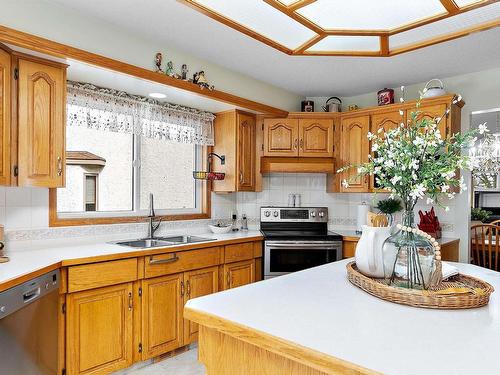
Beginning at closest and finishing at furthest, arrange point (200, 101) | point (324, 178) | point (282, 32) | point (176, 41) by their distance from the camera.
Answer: point (282, 32), point (176, 41), point (200, 101), point (324, 178)

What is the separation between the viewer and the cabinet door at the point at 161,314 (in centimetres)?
256

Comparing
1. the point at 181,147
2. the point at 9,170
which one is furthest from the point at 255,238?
the point at 9,170

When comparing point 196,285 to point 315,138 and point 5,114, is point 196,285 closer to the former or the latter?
point 5,114

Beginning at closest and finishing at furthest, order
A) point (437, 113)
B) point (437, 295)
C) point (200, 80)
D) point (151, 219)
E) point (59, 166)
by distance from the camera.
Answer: point (437, 295) → point (59, 166) → point (200, 80) → point (151, 219) → point (437, 113)

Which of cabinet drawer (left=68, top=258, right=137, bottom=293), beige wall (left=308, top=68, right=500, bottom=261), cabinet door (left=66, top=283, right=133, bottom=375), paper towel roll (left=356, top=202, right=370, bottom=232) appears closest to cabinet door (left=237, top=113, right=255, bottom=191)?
paper towel roll (left=356, top=202, right=370, bottom=232)

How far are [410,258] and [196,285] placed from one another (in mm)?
1931

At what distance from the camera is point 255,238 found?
335 centimetres

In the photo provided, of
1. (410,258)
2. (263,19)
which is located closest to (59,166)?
(263,19)

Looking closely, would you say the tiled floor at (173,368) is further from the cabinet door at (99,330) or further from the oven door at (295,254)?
the oven door at (295,254)

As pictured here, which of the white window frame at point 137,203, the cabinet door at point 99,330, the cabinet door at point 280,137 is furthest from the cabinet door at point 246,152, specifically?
the cabinet door at point 99,330

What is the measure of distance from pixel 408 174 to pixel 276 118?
2.59 meters

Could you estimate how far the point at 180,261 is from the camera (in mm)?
2754

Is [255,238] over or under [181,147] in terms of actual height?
under

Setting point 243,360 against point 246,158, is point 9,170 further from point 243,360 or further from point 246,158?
point 246,158
